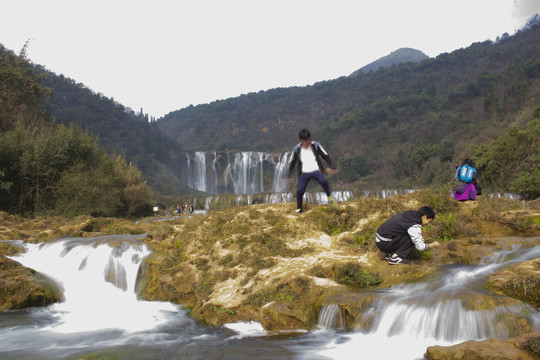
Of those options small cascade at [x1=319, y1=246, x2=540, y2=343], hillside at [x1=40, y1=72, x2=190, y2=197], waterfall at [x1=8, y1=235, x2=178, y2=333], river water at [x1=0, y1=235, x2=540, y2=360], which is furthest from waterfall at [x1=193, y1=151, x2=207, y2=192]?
small cascade at [x1=319, y1=246, x2=540, y2=343]

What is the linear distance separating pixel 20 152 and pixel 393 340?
2048 cm

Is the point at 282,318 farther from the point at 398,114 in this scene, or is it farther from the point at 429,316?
the point at 398,114

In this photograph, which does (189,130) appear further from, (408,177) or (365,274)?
(365,274)

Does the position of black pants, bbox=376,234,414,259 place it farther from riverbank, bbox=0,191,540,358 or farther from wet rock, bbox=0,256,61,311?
wet rock, bbox=0,256,61,311

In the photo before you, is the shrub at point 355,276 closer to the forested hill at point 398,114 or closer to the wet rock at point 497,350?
the wet rock at point 497,350

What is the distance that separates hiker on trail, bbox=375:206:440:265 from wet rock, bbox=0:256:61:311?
683cm

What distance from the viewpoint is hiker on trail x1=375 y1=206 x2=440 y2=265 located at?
19.6 ft

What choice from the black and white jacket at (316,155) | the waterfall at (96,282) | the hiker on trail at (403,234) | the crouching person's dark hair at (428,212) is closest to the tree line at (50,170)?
the waterfall at (96,282)

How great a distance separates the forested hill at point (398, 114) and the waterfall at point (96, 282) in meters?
33.2

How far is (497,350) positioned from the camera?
12.0ft

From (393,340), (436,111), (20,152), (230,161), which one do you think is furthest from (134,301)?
(436,111)

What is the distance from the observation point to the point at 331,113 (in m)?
112

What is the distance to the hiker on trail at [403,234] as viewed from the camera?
5.97 m

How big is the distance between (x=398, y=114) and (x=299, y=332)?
8562 cm
